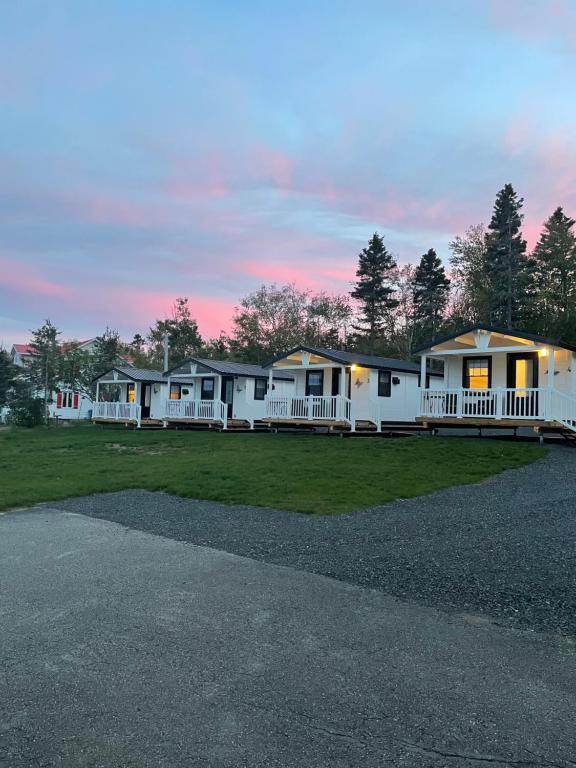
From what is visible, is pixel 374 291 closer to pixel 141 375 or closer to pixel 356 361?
pixel 141 375

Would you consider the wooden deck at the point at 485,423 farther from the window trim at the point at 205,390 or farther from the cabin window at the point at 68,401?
the cabin window at the point at 68,401

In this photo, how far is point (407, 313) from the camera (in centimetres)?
4997

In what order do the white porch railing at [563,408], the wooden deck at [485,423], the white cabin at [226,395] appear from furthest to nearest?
the white cabin at [226,395] < the wooden deck at [485,423] < the white porch railing at [563,408]

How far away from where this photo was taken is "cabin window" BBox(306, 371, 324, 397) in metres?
23.8

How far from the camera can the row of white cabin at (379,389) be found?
17547mm

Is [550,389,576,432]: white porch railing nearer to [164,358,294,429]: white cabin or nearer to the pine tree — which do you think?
[164,358,294,429]: white cabin

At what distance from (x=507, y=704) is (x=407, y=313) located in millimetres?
48786

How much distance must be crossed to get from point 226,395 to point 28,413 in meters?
14.7

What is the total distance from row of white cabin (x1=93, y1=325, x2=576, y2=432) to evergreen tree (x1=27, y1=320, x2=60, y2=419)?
5.27 meters

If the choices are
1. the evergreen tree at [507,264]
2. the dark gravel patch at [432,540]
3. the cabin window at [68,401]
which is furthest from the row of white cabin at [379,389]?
the evergreen tree at [507,264]

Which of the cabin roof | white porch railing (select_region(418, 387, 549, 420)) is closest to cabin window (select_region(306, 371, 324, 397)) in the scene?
the cabin roof

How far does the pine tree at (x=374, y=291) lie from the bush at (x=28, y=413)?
27507 mm

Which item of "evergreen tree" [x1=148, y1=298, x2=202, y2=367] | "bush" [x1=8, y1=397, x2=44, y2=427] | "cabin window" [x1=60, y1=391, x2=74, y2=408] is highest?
"evergreen tree" [x1=148, y1=298, x2=202, y2=367]

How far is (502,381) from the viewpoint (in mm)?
19125
